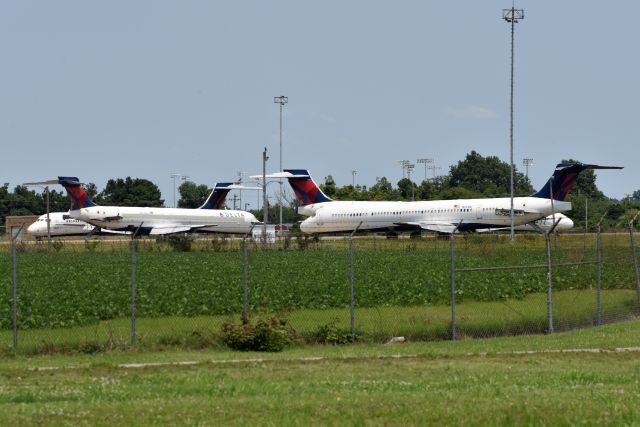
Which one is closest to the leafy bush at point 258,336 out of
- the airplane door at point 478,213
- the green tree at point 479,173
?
Result: the airplane door at point 478,213

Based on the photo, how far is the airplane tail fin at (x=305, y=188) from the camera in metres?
85.1

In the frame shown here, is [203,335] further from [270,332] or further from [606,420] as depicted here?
[606,420]

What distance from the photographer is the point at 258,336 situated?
20344mm

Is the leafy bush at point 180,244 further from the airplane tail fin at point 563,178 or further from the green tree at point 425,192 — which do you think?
the green tree at point 425,192

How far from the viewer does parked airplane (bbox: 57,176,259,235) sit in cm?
8181

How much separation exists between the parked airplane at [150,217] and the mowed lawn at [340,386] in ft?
Answer: 207

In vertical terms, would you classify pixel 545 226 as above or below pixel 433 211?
below

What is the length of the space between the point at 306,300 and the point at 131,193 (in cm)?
13897

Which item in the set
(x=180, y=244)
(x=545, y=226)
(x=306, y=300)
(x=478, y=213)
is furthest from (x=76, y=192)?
(x=306, y=300)

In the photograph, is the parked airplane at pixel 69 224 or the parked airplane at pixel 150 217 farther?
the parked airplane at pixel 69 224

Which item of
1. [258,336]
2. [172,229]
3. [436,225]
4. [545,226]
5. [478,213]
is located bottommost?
[258,336]

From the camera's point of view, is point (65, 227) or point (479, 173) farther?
point (479, 173)

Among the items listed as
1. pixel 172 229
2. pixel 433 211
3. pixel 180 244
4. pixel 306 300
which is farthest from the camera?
pixel 172 229

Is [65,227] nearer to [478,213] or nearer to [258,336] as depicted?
[478,213]
